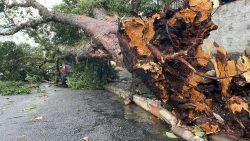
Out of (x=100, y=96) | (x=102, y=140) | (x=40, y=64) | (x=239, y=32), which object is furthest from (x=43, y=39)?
(x=102, y=140)

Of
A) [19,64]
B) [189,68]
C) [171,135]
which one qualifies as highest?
[189,68]

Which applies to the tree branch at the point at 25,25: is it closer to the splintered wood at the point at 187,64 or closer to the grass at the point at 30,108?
the grass at the point at 30,108

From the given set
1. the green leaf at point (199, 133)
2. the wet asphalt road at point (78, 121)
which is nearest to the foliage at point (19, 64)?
the wet asphalt road at point (78, 121)

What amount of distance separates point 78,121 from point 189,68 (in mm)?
3147

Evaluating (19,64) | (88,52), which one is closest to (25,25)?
(19,64)

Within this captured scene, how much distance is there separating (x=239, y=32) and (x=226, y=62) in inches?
158

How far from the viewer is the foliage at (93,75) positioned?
15331mm

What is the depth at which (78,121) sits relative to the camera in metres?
8.29

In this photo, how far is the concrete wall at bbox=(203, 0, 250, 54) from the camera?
955 centimetres

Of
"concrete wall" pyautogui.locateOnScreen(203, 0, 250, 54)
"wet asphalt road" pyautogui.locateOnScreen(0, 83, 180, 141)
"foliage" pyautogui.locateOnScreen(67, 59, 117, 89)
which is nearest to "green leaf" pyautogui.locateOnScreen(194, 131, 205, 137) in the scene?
"wet asphalt road" pyautogui.locateOnScreen(0, 83, 180, 141)

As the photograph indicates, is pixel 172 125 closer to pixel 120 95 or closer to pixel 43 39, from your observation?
pixel 120 95

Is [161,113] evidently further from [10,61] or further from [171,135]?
[10,61]

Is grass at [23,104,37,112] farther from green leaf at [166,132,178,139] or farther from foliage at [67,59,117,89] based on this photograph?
green leaf at [166,132,178,139]

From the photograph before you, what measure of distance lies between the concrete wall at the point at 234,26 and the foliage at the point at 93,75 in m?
6.00
